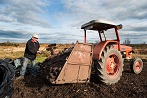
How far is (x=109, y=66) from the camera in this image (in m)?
7.50

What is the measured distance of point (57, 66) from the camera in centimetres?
670

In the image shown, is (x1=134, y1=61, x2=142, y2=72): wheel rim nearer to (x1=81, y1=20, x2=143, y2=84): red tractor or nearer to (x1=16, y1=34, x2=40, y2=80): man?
(x1=81, y1=20, x2=143, y2=84): red tractor

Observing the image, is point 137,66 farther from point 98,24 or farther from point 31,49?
point 31,49

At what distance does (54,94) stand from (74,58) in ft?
4.09

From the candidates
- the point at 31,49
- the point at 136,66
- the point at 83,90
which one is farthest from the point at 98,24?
the point at 136,66

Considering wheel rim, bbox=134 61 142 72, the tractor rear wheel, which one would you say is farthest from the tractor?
wheel rim, bbox=134 61 142 72

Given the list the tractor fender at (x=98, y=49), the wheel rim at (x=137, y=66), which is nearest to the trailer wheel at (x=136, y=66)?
the wheel rim at (x=137, y=66)

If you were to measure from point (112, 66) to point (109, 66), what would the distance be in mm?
163

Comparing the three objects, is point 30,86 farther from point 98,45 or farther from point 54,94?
point 98,45

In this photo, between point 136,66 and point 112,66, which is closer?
point 112,66

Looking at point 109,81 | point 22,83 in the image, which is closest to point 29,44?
point 22,83

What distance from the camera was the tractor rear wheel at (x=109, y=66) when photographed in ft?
22.8

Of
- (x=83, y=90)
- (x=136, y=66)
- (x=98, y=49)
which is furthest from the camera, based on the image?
(x=136, y=66)

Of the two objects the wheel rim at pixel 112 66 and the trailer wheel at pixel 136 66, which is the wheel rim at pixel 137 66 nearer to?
the trailer wheel at pixel 136 66
